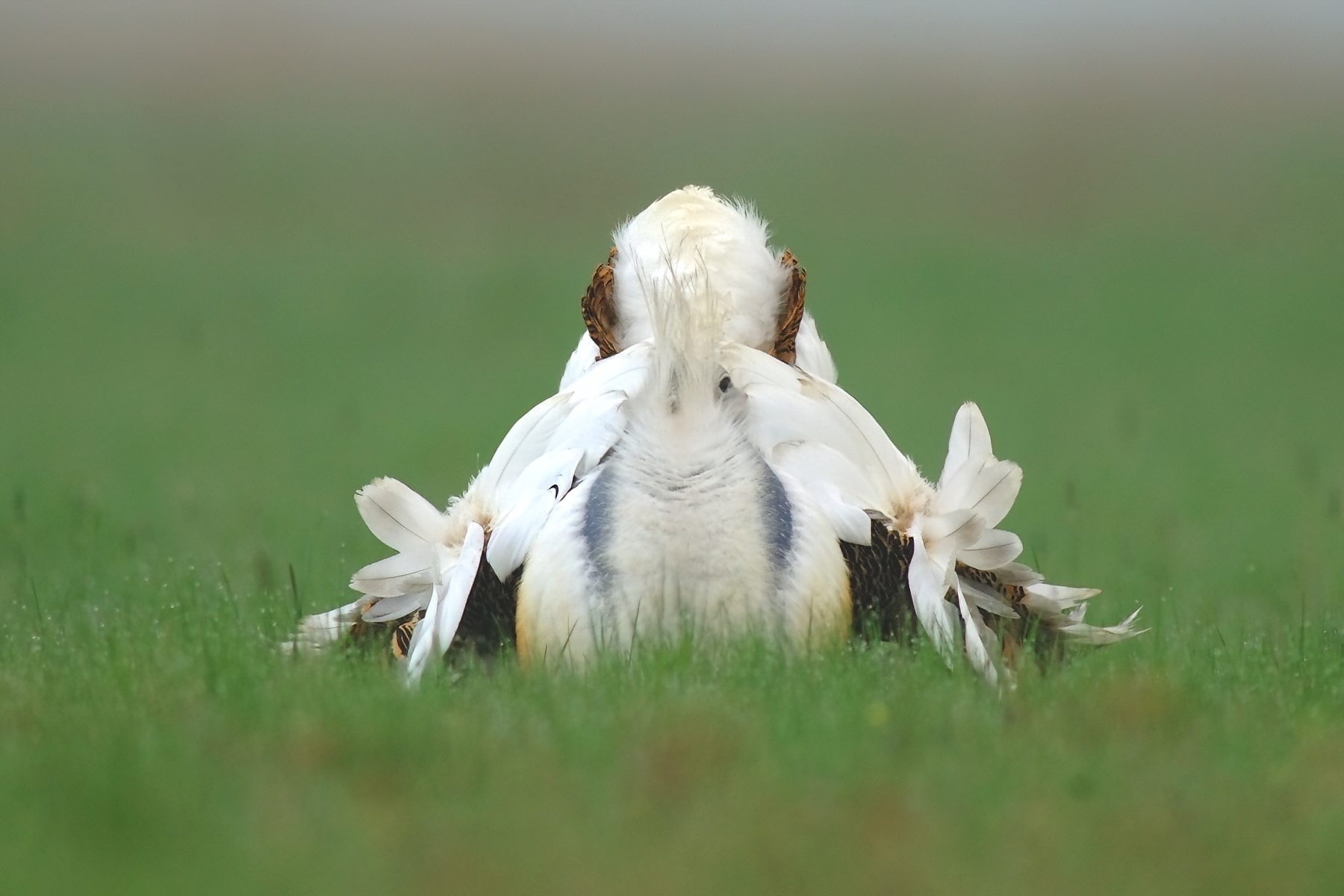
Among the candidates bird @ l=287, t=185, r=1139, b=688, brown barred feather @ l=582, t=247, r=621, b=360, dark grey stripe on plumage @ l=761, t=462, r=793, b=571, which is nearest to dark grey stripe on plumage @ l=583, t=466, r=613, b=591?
→ bird @ l=287, t=185, r=1139, b=688

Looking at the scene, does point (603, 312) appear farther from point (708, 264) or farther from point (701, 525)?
point (701, 525)

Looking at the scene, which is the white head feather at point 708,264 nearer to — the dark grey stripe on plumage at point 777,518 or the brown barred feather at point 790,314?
the brown barred feather at point 790,314

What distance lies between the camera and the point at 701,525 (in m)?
3.77

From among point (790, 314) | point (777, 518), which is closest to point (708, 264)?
point (790, 314)

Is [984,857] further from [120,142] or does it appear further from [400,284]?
[120,142]

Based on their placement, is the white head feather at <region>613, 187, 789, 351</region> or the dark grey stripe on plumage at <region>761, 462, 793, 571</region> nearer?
the dark grey stripe on plumage at <region>761, 462, 793, 571</region>

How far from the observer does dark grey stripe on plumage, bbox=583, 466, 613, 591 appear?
147 inches

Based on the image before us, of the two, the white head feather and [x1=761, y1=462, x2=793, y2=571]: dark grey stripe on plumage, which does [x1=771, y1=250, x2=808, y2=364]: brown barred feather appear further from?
[x1=761, y1=462, x2=793, y2=571]: dark grey stripe on plumage

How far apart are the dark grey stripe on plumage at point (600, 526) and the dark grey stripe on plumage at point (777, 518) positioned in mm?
302

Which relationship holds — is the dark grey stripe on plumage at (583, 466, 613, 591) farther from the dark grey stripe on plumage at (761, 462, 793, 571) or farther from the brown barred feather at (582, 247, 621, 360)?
the brown barred feather at (582, 247, 621, 360)

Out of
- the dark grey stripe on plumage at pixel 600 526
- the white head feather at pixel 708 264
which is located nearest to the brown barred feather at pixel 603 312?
the white head feather at pixel 708 264

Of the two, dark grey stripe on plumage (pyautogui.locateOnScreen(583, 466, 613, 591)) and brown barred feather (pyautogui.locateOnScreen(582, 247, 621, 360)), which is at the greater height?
brown barred feather (pyautogui.locateOnScreen(582, 247, 621, 360))

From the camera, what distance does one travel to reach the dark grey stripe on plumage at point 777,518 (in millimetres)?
3768

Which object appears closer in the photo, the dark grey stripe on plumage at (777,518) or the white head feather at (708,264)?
the dark grey stripe on plumage at (777,518)
